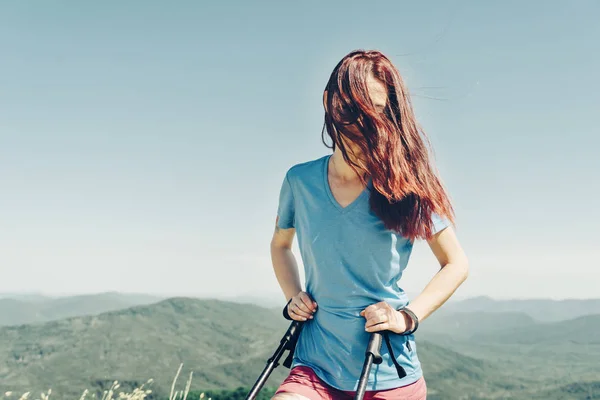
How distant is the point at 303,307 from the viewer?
90.2 inches

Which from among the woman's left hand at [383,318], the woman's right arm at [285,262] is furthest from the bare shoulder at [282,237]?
the woman's left hand at [383,318]

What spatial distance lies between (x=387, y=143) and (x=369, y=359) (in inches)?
33.2

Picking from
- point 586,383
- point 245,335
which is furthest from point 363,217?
point 245,335

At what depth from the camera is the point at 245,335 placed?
88.9 m

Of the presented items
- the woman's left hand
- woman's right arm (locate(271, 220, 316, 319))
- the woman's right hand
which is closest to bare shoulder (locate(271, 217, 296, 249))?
woman's right arm (locate(271, 220, 316, 319))

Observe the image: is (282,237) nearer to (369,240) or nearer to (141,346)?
(369,240)

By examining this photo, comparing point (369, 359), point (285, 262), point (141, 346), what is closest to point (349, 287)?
point (369, 359)

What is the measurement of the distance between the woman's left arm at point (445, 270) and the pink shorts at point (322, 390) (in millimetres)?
331

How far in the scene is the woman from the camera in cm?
215

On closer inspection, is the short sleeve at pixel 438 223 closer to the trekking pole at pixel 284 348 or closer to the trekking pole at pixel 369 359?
the trekking pole at pixel 369 359

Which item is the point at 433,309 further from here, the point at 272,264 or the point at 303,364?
the point at 272,264

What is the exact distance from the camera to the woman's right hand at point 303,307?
2287mm

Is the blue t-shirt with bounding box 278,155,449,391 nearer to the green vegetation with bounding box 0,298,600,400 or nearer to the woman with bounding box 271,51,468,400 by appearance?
the woman with bounding box 271,51,468,400

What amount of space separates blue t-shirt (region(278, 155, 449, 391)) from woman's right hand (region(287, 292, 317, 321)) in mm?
28
